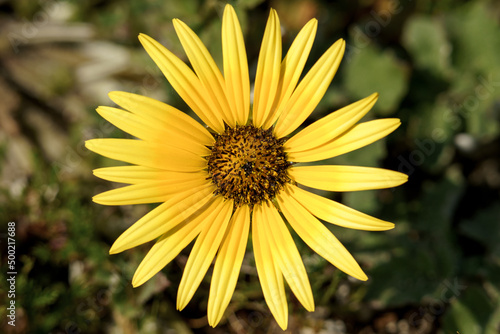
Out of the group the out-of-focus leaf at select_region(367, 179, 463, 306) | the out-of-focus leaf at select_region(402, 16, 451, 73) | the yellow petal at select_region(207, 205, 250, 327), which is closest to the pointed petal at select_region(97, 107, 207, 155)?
the yellow petal at select_region(207, 205, 250, 327)

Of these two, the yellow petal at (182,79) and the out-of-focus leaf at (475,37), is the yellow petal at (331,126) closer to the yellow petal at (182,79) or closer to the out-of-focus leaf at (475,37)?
the yellow petal at (182,79)

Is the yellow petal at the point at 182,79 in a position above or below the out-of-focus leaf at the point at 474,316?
above

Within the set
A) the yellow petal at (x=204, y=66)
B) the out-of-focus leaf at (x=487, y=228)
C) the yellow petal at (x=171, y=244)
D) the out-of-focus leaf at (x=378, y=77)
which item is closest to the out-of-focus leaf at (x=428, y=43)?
the out-of-focus leaf at (x=378, y=77)

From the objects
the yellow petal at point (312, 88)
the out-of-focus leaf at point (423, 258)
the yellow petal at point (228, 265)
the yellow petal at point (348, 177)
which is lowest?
the out-of-focus leaf at point (423, 258)

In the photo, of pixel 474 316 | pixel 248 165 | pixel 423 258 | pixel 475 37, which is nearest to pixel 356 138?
pixel 248 165

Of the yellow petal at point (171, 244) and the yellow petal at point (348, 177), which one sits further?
the yellow petal at point (171, 244)

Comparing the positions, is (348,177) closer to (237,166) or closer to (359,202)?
(237,166)

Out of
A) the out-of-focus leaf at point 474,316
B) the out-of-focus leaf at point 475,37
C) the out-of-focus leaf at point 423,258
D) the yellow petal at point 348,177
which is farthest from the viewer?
the out-of-focus leaf at point 475,37
